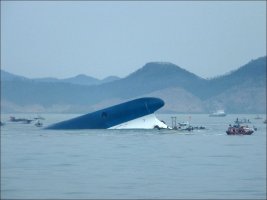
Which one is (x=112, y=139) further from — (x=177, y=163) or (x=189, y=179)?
(x=189, y=179)

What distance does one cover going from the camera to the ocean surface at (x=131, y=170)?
38.4m

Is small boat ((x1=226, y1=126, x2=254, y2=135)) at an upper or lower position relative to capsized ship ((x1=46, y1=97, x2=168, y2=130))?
lower

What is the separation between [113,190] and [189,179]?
6632 mm

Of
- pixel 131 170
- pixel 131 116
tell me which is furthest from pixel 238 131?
pixel 131 170

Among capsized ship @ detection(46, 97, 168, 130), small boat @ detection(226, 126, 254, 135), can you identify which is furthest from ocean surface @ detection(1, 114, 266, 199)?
capsized ship @ detection(46, 97, 168, 130)

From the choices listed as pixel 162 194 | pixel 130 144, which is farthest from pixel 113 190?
pixel 130 144

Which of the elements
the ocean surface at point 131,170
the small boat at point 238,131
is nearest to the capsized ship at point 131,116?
the small boat at point 238,131

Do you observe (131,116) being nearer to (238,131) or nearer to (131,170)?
(238,131)

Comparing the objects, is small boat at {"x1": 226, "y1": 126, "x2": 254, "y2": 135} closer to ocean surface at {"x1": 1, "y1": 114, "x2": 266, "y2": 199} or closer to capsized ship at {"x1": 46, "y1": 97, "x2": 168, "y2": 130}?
capsized ship at {"x1": 46, "y1": 97, "x2": 168, "y2": 130}

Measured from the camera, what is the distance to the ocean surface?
126 feet

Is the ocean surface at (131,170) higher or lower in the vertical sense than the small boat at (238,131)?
lower

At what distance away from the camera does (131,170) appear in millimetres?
49344

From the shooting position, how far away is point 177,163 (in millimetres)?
55125

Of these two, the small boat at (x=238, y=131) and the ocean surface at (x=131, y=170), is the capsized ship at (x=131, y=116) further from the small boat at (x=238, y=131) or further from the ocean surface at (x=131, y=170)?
the ocean surface at (x=131, y=170)
